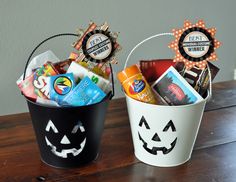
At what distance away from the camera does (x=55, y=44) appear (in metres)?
1.53

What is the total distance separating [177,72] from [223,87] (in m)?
0.52

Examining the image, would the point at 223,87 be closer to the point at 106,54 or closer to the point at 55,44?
the point at 106,54

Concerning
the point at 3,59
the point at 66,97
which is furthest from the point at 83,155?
the point at 3,59

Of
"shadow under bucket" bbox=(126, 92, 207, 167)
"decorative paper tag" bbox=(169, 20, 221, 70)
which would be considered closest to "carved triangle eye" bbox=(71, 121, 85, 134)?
"shadow under bucket" bbox=(126, 92, 207, 167)

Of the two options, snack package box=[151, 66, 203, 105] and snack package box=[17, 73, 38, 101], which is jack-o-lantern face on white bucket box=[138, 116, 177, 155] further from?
snack package box=[17, 73, 38, 101]

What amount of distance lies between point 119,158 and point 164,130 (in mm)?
123

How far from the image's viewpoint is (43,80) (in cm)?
70

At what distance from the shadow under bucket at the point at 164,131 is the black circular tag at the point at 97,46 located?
0.10m

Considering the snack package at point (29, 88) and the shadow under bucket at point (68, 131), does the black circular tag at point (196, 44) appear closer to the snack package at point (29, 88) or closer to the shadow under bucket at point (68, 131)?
the shadow under bucket at point (68, 131)

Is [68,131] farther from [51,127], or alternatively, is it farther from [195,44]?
[195,44]

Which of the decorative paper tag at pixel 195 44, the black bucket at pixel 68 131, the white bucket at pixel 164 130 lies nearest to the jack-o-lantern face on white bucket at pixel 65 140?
the black bucket at pixel 68 131

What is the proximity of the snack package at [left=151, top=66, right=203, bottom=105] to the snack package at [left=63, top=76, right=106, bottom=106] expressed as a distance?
0.46 ft

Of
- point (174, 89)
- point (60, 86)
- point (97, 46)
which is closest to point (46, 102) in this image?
point (60, 86)

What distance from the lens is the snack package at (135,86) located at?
0.70 m
